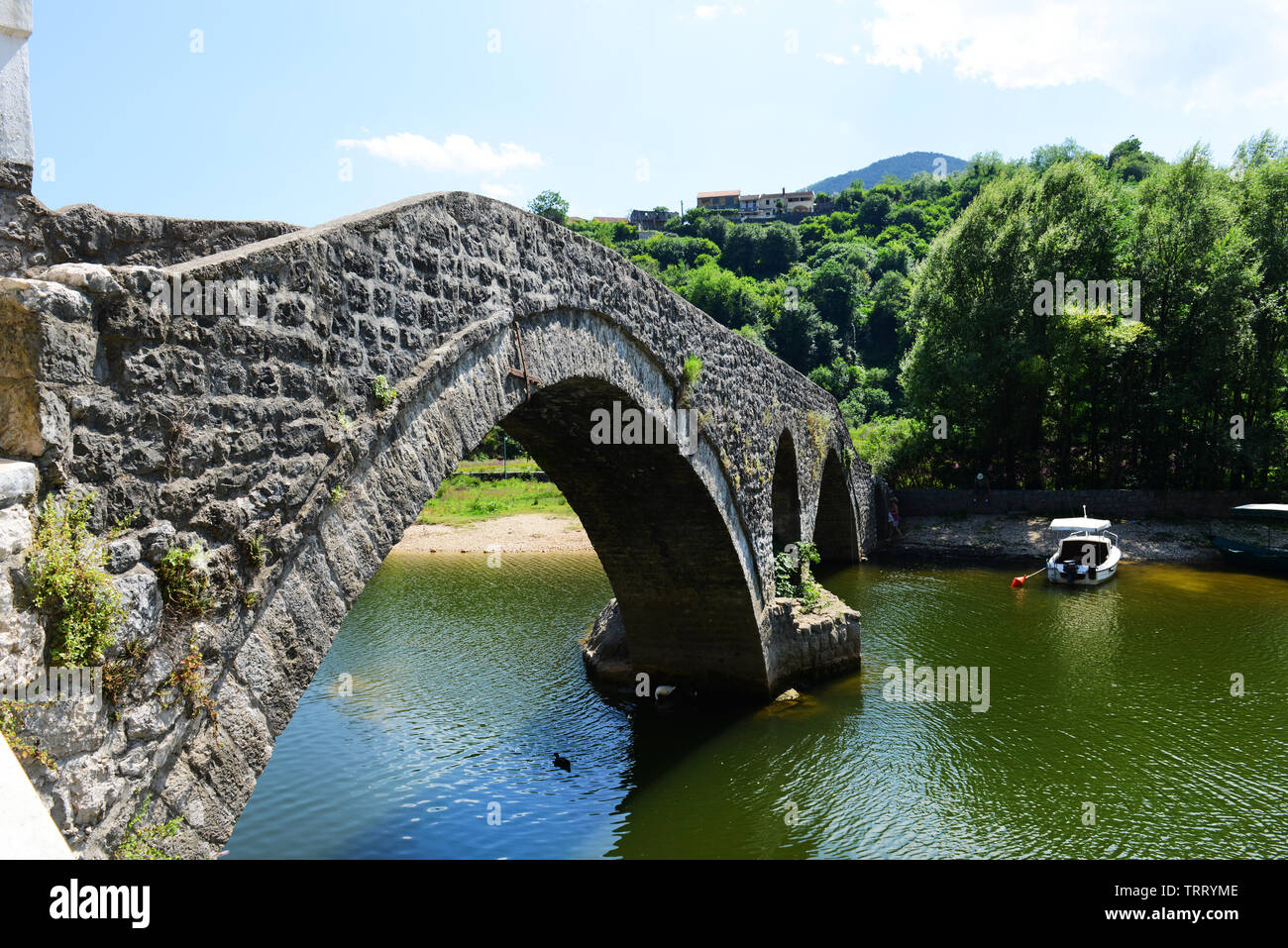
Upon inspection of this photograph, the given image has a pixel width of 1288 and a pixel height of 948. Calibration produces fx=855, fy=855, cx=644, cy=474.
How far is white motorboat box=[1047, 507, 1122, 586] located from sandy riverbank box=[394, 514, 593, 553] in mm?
11181

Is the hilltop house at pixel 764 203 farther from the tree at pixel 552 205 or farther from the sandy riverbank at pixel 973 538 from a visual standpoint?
the sandy riverbank at pixel 973 538

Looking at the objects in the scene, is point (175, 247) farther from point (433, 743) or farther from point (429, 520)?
point (429, 520)

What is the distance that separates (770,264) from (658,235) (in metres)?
11.0

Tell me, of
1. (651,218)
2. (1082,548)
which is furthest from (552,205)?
(1082,548)

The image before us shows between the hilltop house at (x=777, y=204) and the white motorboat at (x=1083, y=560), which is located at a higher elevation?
the hilltop house at (x=777, y=204)

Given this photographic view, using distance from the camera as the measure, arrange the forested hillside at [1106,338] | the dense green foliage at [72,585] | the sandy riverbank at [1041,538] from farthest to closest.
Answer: the forested hillside at [1106,338] → the sandy riverbank at [1041,538] → the dense green foliage at [72,585]

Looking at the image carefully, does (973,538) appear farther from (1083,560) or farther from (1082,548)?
(1083,560)

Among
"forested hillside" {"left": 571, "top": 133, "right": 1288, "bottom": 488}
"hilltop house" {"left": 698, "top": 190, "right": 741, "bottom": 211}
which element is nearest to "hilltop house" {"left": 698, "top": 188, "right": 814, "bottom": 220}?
"hilltop house" {"left": 698, "top": 190, "right": 741, "bottom": 211}

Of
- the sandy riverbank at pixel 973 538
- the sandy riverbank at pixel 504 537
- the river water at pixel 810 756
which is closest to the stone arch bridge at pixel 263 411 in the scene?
the river water at pixel 810 756

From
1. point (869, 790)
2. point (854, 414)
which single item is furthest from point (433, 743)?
point (854, 414)

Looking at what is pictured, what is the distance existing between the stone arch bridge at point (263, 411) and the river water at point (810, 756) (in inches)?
149

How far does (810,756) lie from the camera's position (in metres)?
9.27

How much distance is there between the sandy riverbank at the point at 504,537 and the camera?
22703 millimetres

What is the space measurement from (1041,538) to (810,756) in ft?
53.5
